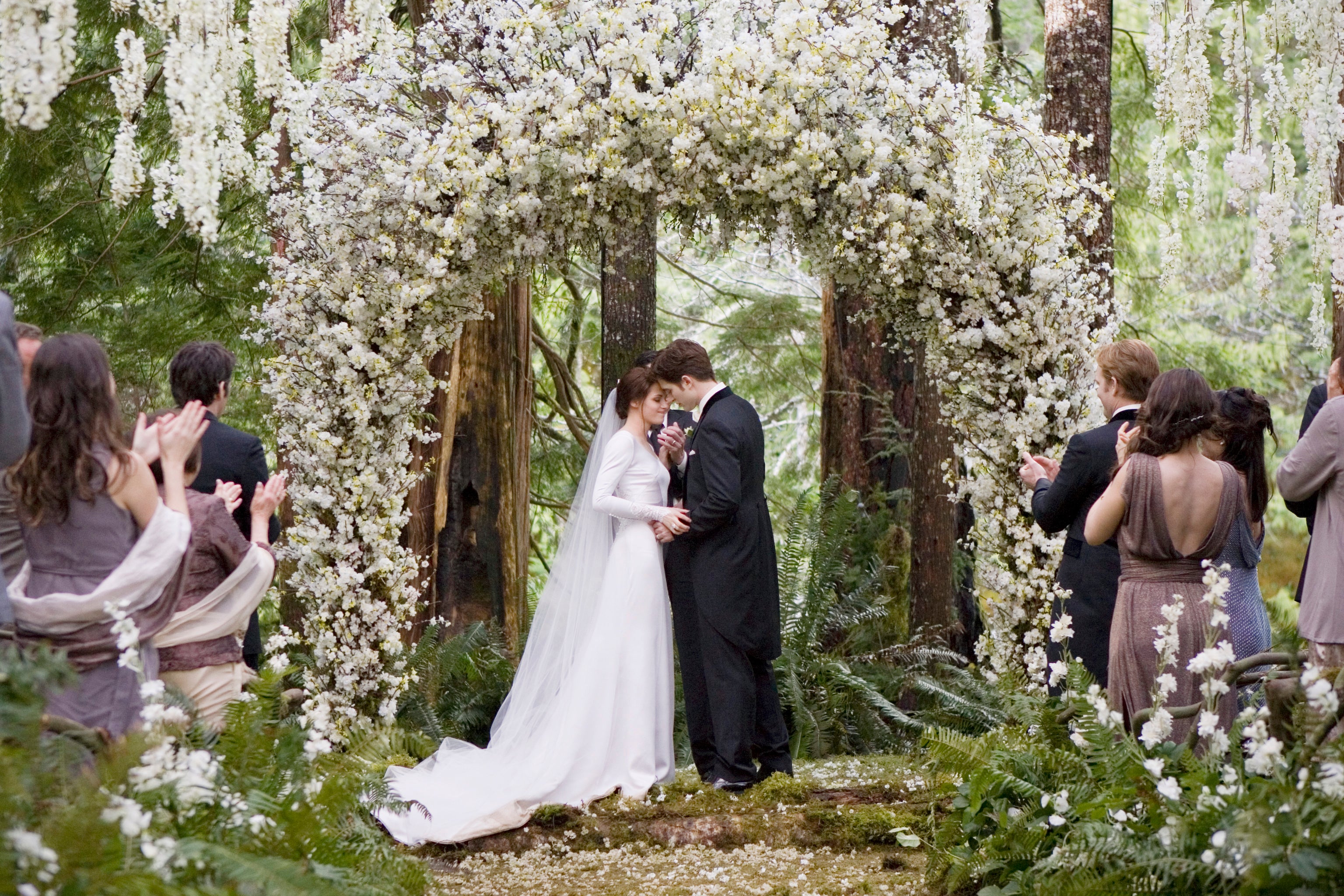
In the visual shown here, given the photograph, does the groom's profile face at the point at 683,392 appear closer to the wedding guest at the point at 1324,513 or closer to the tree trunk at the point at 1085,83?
the tree trunk at the point at 1085,83

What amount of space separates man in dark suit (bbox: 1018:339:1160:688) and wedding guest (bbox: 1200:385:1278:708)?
0.31m

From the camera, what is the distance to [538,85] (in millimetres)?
5281

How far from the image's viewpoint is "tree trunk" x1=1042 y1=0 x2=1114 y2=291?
6.35 metres

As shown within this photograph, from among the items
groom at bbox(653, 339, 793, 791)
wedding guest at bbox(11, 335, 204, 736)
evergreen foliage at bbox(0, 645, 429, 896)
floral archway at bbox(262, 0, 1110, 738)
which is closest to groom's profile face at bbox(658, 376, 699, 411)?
groom at bbox(653, 339, 793, 791)

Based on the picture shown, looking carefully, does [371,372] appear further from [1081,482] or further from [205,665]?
[1081,482]

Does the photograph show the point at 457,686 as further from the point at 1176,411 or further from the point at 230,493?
the point at 1176,411

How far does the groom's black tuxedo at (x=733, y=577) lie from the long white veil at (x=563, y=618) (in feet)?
1.61

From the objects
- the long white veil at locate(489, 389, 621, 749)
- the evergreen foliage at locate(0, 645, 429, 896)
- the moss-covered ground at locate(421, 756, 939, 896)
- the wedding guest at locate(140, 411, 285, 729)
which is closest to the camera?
the evergreen foliage at locate(0, 645, 429, 896)

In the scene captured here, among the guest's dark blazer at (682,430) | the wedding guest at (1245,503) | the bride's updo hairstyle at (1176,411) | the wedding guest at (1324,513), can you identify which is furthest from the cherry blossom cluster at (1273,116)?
the guest's dark blazer at (682,430)

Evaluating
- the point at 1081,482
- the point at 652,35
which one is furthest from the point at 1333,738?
the point at 652,35

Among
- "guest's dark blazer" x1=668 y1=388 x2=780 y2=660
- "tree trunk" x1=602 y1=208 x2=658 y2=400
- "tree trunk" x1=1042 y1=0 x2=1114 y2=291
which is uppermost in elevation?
"tree trunk" x1=1042 y1=0 x2=1114 y2=291

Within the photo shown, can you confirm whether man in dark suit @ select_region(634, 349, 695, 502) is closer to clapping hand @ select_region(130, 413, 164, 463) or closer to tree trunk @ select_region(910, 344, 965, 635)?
tree trunk @ select_region(910, 344, 965, 635)

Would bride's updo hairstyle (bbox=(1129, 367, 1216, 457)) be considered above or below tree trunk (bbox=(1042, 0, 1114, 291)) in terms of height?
below

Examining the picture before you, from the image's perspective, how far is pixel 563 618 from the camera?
5.95 metres
